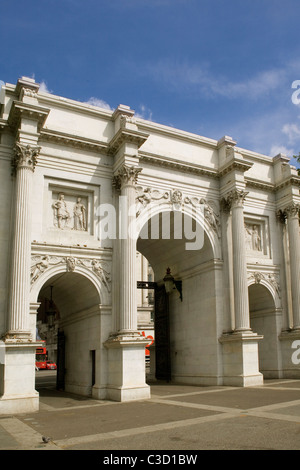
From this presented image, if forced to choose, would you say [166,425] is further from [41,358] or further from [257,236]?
[41,358]

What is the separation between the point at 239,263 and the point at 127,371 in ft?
28.7

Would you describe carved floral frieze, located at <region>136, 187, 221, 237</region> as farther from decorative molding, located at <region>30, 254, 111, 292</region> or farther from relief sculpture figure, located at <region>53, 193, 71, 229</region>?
relief sculpture figure, located at <region>53, 193, 71, 229</region>

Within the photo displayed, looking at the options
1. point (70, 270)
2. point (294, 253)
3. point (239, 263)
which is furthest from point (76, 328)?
point (294, 253)

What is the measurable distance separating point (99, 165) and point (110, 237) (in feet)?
11.8

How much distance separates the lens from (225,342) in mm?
23219

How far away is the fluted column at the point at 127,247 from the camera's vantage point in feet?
64.3

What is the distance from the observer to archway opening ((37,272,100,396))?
68.8 ft

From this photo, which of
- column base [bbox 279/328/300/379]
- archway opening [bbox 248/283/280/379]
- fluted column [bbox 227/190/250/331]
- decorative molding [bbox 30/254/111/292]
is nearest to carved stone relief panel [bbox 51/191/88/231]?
decorative molding [bbox 30/254/111/292]

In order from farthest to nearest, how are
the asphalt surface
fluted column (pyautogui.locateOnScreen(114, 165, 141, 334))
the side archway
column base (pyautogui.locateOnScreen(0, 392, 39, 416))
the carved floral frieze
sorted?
the carved floral frieze
the side archway
fluted column (pyautogui.locateOnScreen(114, 165, 141, 334))
column base (pyautogui.locateOnScreen(0, 392, 39, 416))
the asphalt surface

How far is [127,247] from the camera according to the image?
2030 centimetres

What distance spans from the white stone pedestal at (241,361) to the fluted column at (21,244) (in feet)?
34.6

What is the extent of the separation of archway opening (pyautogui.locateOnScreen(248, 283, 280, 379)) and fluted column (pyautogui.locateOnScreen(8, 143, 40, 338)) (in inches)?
569

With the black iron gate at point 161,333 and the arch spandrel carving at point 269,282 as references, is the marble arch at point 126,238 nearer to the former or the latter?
the arch spandrel carving at point 269,282
